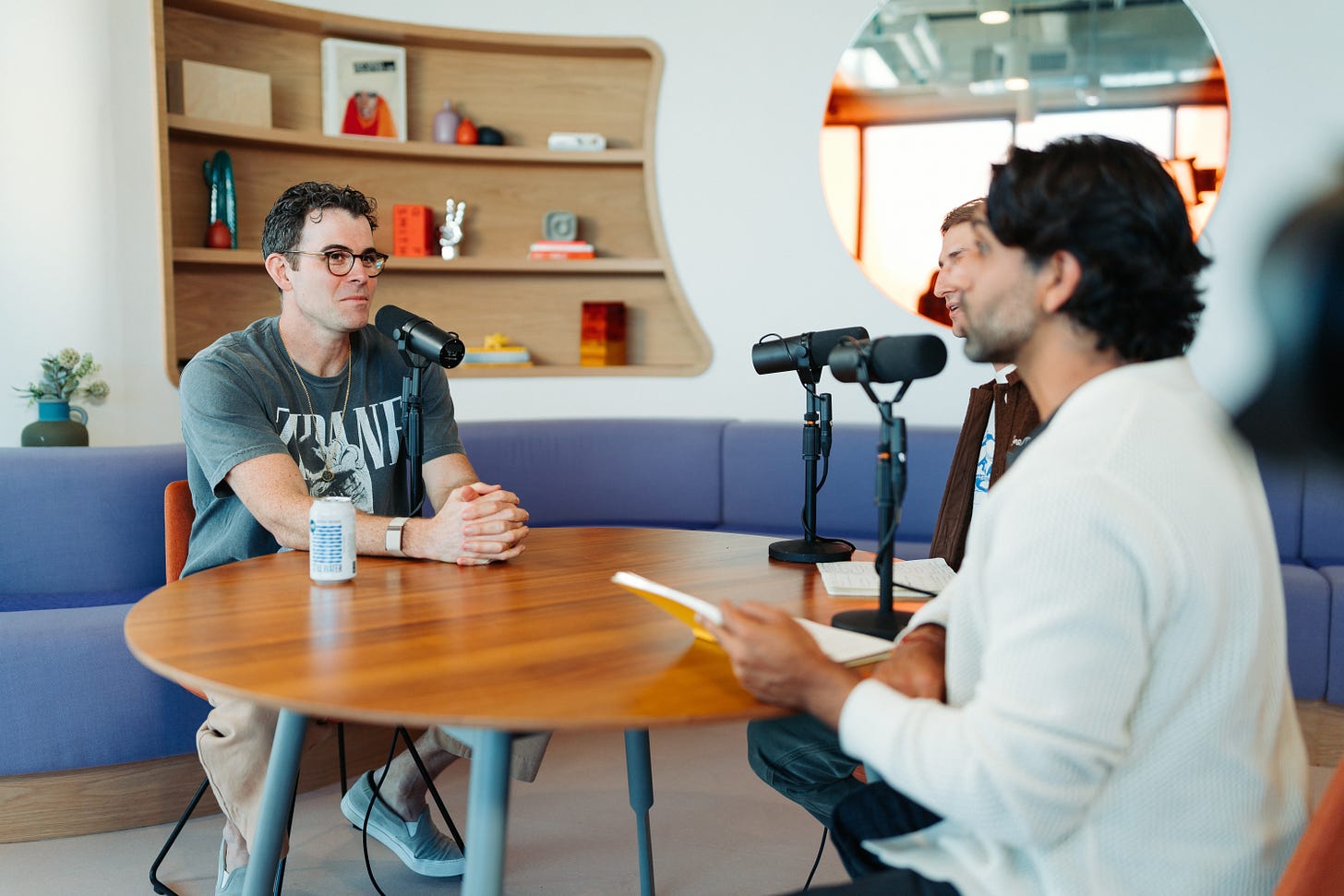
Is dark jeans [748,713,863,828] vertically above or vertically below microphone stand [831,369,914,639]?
below

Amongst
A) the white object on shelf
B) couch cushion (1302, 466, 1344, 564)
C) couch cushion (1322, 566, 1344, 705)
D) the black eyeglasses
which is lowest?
couch cushion (1322, 566, 1344, 705)

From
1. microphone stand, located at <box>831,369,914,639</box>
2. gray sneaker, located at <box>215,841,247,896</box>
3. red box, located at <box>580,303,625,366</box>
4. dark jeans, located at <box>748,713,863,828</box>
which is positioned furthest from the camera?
red box, located at <box>580,303,625,366</box>

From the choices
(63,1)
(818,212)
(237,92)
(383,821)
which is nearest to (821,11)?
(818,212)

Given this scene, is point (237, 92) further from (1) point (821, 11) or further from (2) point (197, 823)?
(2) point (197, 823)

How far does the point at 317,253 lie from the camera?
2.29 metres

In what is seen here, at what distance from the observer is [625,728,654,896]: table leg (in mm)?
2037

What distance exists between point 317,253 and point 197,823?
132cm

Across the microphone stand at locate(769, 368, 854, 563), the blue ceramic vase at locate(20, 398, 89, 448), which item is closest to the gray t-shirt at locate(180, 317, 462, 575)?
the microphone stand at locate(769, 368, 854, 563)

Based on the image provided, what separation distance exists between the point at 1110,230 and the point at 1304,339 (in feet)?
2.55

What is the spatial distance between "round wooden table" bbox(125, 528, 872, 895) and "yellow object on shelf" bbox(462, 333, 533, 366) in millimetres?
2297

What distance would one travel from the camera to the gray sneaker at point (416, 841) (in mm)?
2289

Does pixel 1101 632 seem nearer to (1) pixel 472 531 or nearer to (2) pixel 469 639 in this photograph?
(2) pixel 469 639

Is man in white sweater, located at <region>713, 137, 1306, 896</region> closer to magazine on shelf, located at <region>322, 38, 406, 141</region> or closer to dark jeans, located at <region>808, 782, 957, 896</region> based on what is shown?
dark jeans, located at <region>808, 782, 957, 896</region>

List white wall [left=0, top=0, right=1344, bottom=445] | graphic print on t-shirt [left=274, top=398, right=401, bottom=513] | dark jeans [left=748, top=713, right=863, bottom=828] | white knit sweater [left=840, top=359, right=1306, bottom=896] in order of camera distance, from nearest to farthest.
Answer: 1. white knit sweater [left=840, top=359, right=1306, bottom=896]
2. dark jeans [left=748, top=713, right=863, bottom=828]
3. graphic print on t-shirt [left=274, top=398, right=401, bottom=513]
4. white wall [left=0, top=0, right=1344, bottom=445]
